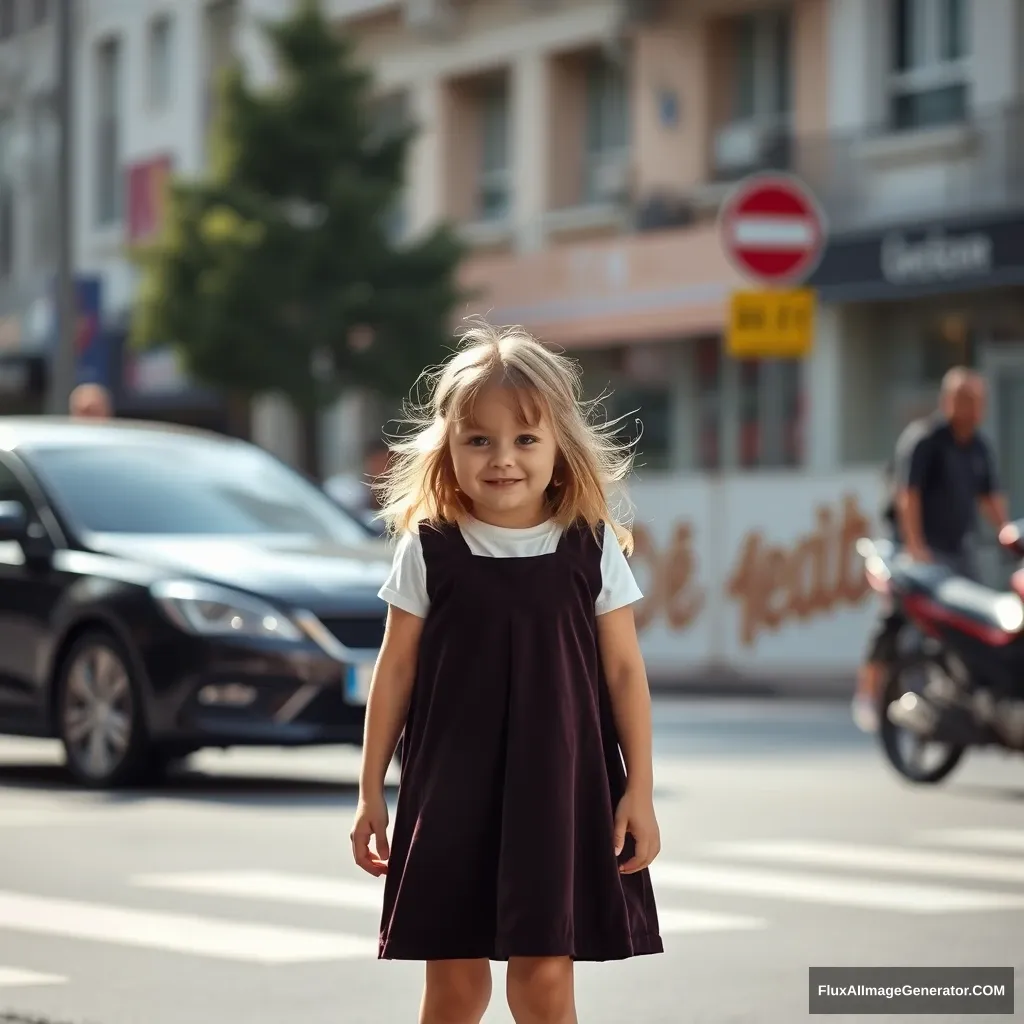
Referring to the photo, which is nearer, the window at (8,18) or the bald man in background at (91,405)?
the bald man in background at (91,405)

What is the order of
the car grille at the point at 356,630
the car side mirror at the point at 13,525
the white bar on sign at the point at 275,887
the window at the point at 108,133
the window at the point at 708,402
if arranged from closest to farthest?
the white bar on sign at the point at 275,887 < the car grille at the point at 356,630 < the car side mirror at the point at 13,525 < the window at the point at 708,402 < the window at the point at 108,133

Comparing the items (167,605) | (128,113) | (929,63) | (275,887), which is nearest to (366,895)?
Answer: (275,887)

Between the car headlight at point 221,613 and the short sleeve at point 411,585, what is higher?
the car headlight at point 221,613

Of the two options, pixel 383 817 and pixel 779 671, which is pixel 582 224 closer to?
pixel 779 671

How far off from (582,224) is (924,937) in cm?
2560

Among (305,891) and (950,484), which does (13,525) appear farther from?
(305,891)

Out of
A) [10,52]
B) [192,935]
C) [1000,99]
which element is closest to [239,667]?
[192,935]

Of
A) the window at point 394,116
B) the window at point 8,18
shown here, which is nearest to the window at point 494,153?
the window at point 394,116

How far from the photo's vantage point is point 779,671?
74.5 ft

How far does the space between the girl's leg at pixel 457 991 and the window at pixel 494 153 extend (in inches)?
1210

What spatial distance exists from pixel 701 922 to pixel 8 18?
42.8 metres

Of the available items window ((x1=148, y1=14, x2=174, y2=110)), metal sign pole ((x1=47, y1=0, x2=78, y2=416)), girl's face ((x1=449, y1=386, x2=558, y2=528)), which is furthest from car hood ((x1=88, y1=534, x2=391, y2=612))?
window ((x1=148, y1=14, x2=174, y2=110))

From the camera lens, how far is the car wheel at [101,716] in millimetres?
12750

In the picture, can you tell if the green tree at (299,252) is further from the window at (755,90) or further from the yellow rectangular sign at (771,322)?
the yellow rectangular sign at (771,322)
